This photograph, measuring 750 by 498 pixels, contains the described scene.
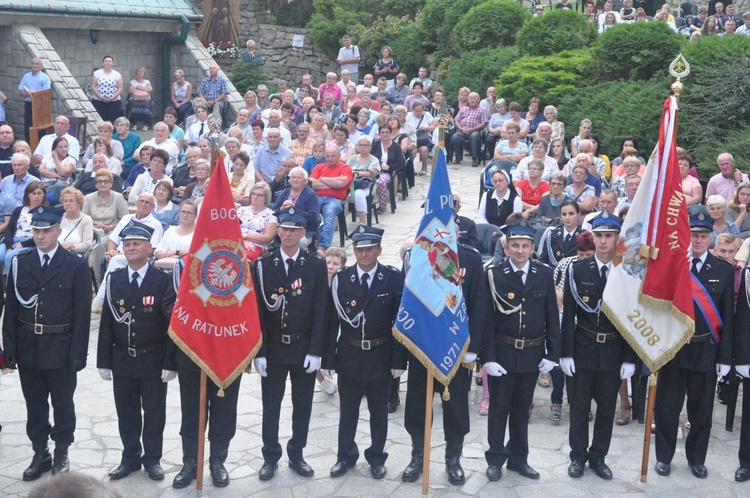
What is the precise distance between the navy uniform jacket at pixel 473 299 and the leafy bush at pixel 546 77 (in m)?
10.7

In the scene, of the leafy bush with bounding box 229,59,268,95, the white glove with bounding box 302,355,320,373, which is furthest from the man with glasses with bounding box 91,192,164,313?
the leafy bush with bounding box 229,59,268,95

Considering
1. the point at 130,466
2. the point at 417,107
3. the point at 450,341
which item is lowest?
the point at 130,466

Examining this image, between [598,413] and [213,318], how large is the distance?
279 cm

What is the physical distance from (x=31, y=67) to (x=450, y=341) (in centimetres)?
1232

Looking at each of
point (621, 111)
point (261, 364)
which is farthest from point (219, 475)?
point (621, 111)

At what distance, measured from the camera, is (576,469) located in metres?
7.08

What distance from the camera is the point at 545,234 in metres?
9.23

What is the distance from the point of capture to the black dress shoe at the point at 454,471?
6.98 meters

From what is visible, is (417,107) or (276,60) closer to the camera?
(417,107)

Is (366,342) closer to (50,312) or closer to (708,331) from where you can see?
(50,312)

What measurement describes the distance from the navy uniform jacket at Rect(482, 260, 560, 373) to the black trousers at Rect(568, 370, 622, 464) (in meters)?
0.34

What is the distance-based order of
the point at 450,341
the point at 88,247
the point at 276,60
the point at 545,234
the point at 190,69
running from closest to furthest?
the point at 450,341
the point at 545,234
the point at 88,247
the point at 190,69
the point at 276,60

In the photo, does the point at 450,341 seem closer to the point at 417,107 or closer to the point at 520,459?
the point at 520,459

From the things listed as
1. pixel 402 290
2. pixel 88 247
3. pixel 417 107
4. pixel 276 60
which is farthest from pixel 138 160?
pixel 276 60
